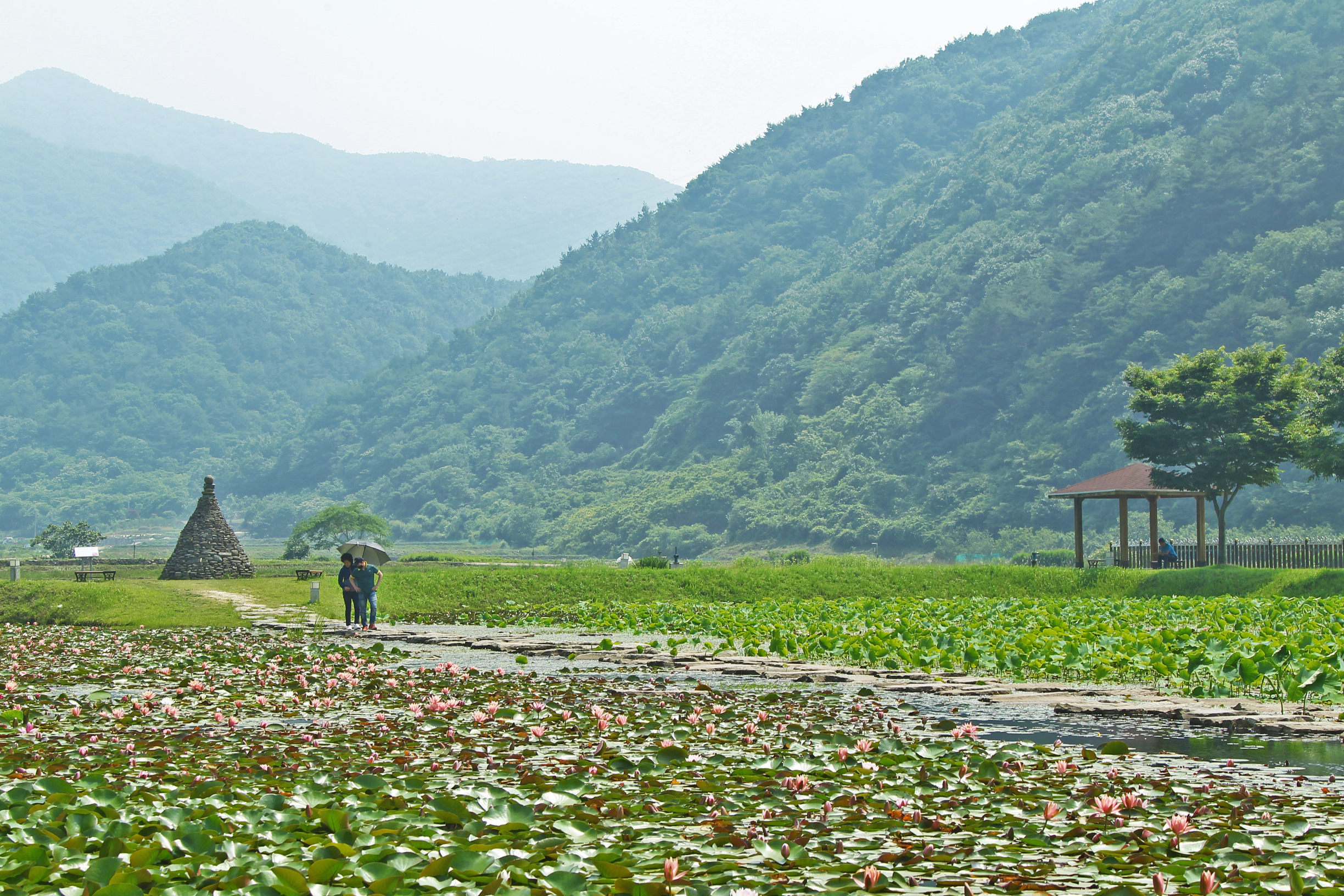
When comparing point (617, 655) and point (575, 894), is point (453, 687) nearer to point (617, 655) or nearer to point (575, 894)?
point (617, 655)

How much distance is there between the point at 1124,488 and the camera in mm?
34594

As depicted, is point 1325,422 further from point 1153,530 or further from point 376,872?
point 376,872

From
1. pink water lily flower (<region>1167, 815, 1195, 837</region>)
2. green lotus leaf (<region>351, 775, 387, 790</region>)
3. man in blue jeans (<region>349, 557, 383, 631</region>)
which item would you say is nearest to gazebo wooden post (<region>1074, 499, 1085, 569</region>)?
man in blue jeans (<region>349, 557, 383, 631</region>)

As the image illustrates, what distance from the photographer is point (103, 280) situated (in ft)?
616

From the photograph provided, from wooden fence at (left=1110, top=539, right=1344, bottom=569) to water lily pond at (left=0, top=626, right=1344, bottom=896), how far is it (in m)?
23.4

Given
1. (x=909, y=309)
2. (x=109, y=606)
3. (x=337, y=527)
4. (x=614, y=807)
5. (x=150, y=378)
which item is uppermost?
(x=150, y=378)

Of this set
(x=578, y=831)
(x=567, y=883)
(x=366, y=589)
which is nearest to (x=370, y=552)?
(x=366, y=589)

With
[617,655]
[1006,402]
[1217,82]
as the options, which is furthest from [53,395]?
[617,655]

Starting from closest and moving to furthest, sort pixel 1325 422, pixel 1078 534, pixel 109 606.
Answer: pixel 109 606 → pixel 1325 422 → pixel 1078 534

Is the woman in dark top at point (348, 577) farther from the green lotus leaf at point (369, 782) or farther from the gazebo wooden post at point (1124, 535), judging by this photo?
the gazebo wooden post at point (1124, 535)

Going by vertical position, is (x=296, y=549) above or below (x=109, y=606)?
above

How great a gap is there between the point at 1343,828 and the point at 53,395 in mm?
187150

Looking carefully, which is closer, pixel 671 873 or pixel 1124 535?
pixel 671 873

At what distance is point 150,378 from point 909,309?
120297 millimetres
